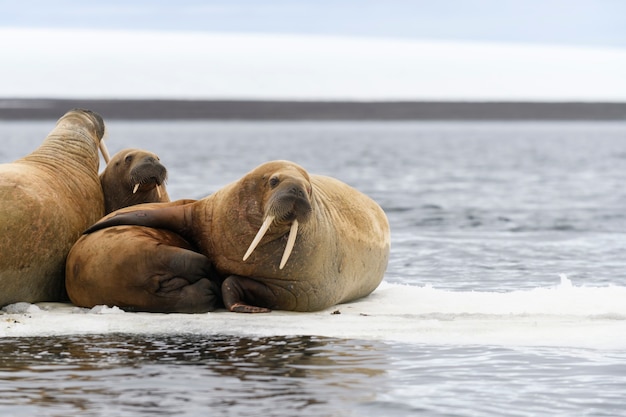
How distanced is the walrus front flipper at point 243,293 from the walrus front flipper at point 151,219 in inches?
27.1

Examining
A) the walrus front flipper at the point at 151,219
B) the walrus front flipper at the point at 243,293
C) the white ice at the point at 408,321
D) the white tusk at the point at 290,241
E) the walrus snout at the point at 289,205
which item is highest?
the walrus snout at the point at 289,205

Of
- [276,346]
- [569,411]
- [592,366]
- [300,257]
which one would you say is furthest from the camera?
[300,257]

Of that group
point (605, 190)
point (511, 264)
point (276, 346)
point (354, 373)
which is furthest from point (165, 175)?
point (605, 190)

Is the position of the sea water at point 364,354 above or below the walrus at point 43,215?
below

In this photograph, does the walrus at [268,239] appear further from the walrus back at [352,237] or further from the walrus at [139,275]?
the walrus at [139,275]

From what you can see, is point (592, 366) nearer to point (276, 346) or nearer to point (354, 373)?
point (354, 373)

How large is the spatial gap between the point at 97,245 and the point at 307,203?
1.65 metres

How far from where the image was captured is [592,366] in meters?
7.47

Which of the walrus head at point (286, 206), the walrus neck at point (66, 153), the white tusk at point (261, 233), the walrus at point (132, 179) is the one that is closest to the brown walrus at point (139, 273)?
the walrus head at point (286, 206)

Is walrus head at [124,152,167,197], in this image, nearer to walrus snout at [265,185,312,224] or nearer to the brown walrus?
the brown walrus

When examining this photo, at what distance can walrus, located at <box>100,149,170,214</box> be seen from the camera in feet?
33.7

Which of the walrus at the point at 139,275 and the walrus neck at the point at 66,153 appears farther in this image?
the walrus neck at the point at 66,153

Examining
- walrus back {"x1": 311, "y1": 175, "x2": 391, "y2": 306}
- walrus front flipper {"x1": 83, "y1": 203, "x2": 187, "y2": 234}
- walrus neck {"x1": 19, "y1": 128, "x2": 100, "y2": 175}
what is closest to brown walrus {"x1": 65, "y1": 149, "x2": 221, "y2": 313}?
walrus front flipper {"x1": 83, "y1": 203, "x2": 187, "y2": 234}

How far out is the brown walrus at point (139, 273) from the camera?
30.1 ft
